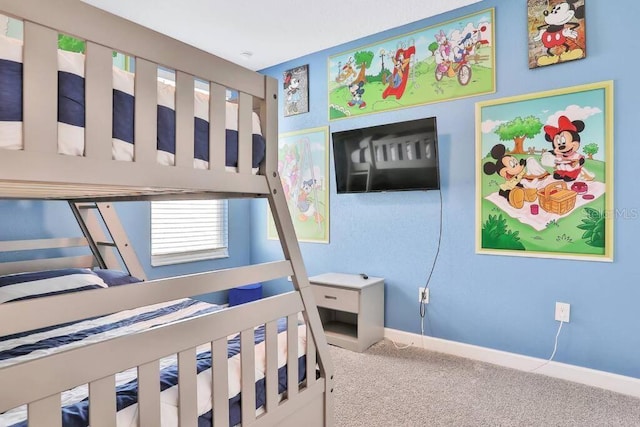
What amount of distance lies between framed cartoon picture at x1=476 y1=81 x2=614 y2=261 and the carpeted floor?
790mm

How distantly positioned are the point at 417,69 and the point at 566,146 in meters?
1.18

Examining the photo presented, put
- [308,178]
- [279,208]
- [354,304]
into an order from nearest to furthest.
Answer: [279,208] → [354,304] → [308,178]

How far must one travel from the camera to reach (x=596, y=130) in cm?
218

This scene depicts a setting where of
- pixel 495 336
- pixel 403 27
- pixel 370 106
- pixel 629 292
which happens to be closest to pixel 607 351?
pixel 629 292

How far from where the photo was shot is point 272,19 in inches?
109

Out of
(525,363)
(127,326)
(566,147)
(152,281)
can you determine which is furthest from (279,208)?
(525,363)

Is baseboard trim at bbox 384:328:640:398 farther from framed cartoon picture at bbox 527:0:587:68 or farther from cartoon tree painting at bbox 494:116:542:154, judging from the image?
framed cartoon picture at bbox 527:0:587:68

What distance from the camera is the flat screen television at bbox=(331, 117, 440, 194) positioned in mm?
2664

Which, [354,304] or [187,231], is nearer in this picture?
[354,304]

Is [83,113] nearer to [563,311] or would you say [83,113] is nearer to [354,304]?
[354,304]

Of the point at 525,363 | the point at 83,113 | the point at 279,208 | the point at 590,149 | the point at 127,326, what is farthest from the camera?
the point at 525,363

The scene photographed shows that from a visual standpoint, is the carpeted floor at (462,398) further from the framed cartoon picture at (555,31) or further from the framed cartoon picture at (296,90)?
the framed cartoon picture at (296,90)

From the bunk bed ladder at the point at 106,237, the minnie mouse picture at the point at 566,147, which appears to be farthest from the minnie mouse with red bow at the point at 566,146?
the bunk bed ladder at the point at 106,237

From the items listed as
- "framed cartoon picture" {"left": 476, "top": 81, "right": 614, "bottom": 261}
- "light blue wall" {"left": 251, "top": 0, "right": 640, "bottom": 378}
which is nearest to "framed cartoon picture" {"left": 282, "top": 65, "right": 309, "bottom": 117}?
"light blue wall" {"left": 251, "top": 0, "right": 640, "bottom": 378}
